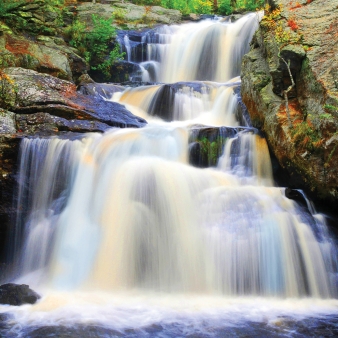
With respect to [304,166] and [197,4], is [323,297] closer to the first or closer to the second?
[304,166]

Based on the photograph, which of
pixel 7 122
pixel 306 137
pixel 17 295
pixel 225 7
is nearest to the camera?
pixel 17 295

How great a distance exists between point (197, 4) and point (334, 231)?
64.5 ft

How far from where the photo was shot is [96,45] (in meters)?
15.0

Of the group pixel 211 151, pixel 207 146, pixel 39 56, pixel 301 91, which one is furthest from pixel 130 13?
pixel 301 91

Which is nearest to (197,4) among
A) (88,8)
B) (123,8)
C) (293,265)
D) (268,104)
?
(123,8)

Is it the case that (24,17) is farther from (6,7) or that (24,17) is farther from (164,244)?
(164,244)

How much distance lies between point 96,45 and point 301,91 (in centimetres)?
1055

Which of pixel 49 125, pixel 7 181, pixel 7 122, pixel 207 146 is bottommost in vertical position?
pixel 7 181

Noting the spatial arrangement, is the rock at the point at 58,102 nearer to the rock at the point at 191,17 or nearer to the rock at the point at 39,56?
the rock at the point at 39,56

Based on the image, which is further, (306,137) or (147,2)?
(147,2)

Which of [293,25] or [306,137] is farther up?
[293,25]

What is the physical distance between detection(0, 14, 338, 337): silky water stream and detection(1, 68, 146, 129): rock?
1.12m

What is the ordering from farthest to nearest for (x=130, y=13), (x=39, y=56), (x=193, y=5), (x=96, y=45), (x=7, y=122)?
(x=193, y=5), (x=130, y=13), (x=96, y=45), (x=39, y=56), (x=7, y=122)

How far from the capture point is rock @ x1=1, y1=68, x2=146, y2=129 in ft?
26.7
